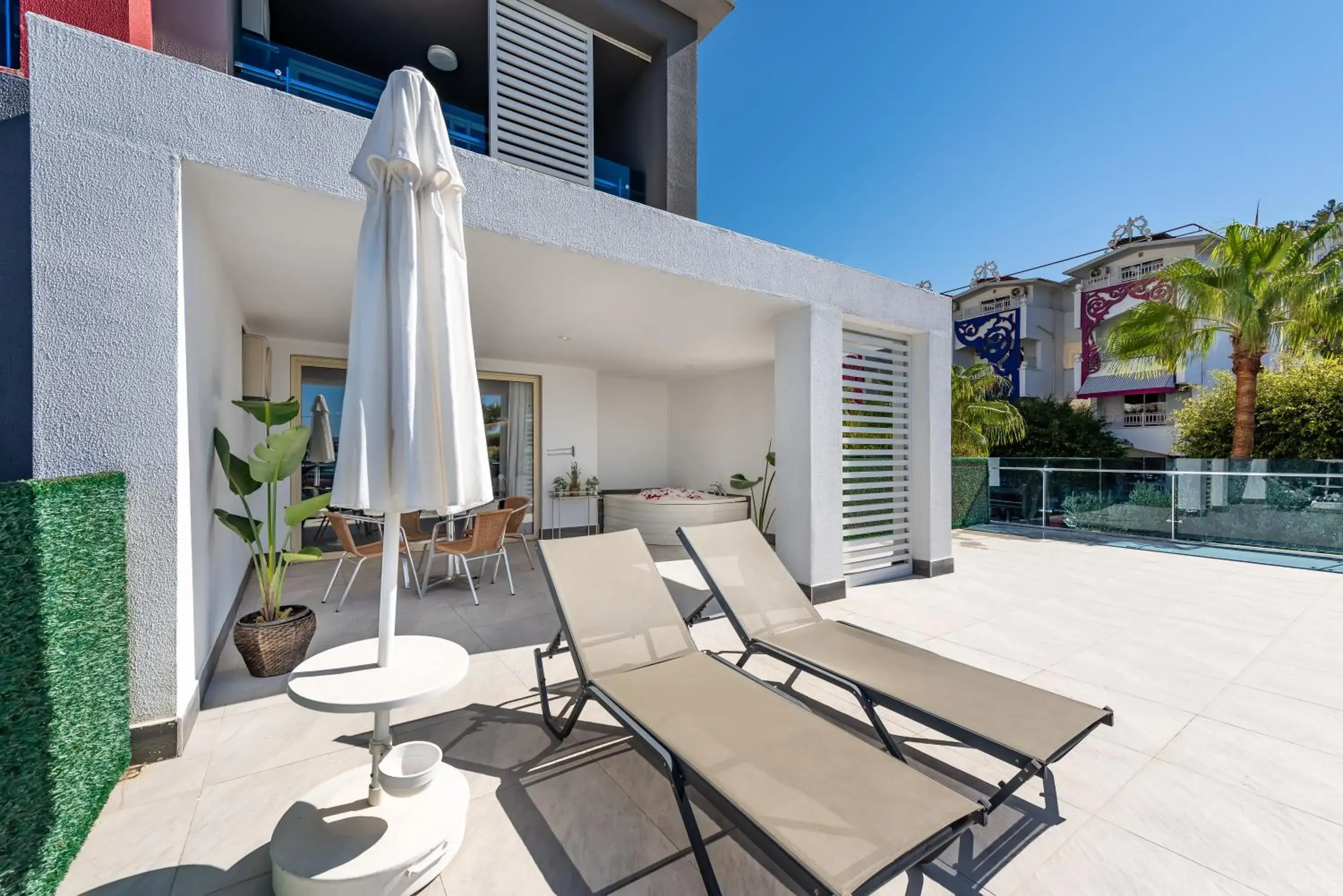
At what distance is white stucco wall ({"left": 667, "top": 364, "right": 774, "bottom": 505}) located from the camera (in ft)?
32.1

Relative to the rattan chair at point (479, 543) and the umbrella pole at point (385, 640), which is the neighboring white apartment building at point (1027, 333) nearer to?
the rattan chair at point (479, 543)

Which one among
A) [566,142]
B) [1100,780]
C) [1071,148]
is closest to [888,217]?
[1071,148]

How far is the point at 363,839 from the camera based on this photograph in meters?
1.92

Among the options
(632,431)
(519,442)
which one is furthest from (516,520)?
(632,431)

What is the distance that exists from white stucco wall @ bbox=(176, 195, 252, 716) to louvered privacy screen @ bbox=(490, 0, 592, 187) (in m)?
3.91

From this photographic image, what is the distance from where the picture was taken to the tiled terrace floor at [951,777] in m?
1.94

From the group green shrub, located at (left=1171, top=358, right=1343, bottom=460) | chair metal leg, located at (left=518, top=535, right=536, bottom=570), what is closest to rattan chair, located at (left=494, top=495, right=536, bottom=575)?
chair metal leg, located at (left=518, top=535, right=536, bottom=570)

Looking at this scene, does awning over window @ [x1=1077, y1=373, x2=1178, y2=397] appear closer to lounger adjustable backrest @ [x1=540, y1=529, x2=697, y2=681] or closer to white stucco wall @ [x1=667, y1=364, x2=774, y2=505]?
white stucco wall @ [x1=667, y1=364, x2=774, y2=505]

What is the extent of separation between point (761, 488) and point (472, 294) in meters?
6.37

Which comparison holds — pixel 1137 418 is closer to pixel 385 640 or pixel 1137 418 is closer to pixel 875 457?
pixel 875 457

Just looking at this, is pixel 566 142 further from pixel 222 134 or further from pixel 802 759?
pixel 802 759

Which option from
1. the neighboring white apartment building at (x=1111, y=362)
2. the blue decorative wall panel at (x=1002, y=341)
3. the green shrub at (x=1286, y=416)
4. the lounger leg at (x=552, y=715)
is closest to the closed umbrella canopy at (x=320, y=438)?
the lounger leg at (x=552, y=715)

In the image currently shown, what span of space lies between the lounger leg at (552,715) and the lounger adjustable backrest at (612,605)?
13cm

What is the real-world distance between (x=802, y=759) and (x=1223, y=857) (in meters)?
1.61
